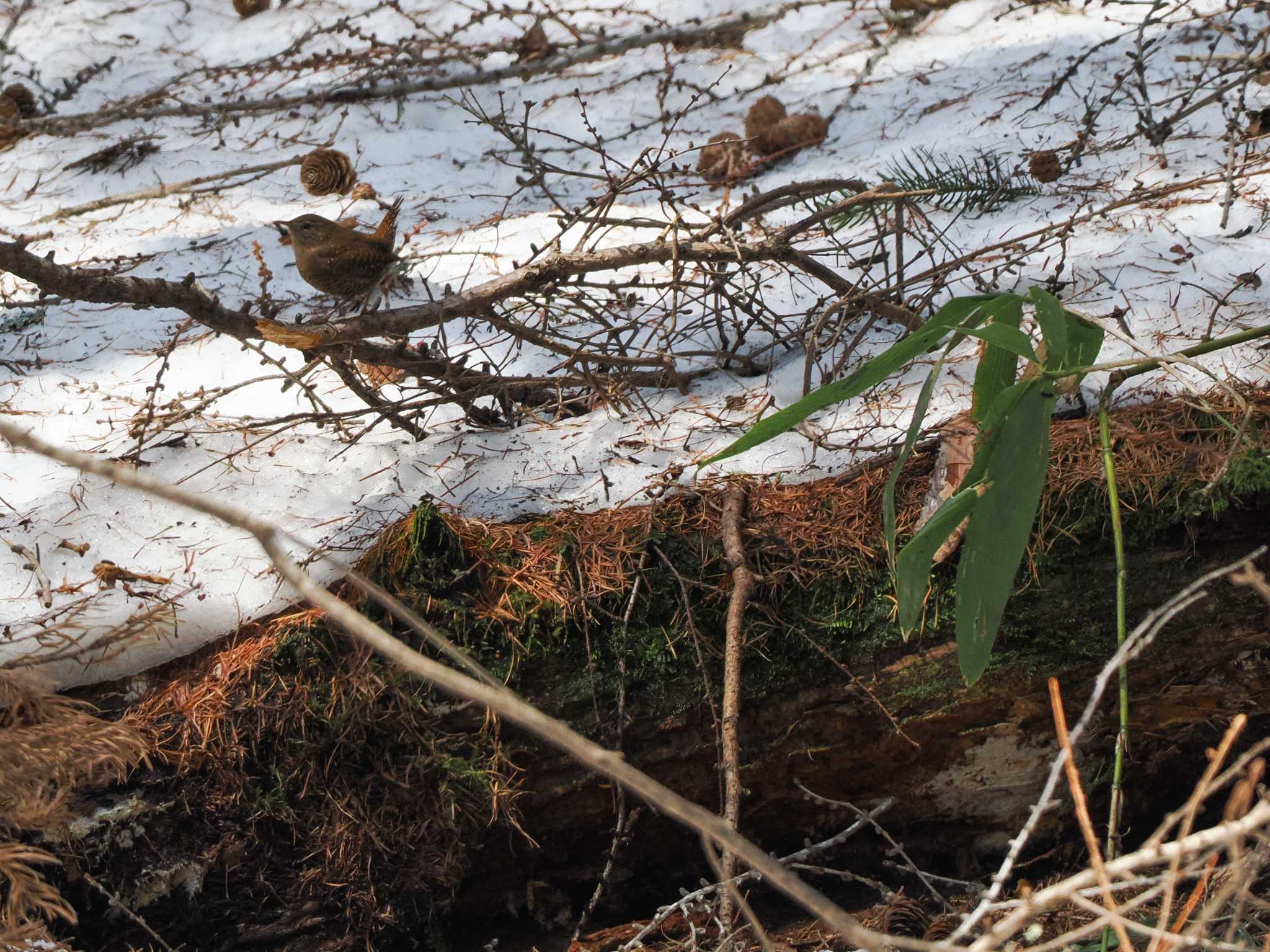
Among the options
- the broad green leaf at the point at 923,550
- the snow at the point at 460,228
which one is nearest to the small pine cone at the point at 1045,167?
the snow at the point at 460,228

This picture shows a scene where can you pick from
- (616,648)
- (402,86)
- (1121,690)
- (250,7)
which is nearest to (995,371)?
(1121,690)

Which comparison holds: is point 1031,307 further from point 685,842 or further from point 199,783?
point 199,783

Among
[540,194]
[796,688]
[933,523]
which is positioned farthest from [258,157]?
[933,523]

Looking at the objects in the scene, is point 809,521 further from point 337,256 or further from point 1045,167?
point 1045,167

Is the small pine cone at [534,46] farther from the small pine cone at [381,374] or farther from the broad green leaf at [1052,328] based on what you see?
the broad green leaf at [1052,328]

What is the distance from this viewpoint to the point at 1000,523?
1.44 metres

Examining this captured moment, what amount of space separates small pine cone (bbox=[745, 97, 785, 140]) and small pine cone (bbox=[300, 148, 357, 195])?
155 cm

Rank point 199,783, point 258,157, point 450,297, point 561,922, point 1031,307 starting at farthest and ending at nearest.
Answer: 1. point 258,157
2. point 1031,307
3. point 450,297
4. point 561,922
5. point 199,783

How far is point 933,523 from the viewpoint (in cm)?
147

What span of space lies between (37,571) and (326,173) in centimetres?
194

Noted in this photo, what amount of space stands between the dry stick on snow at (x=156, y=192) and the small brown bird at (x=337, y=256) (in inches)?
54.9

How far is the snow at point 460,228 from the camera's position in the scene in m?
2.30

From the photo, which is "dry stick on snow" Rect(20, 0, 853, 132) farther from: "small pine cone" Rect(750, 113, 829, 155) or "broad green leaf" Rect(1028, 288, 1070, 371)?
"broad green leaf" Rect(1028, 288, 1070, 371)

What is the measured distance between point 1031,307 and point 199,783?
2284 mm
